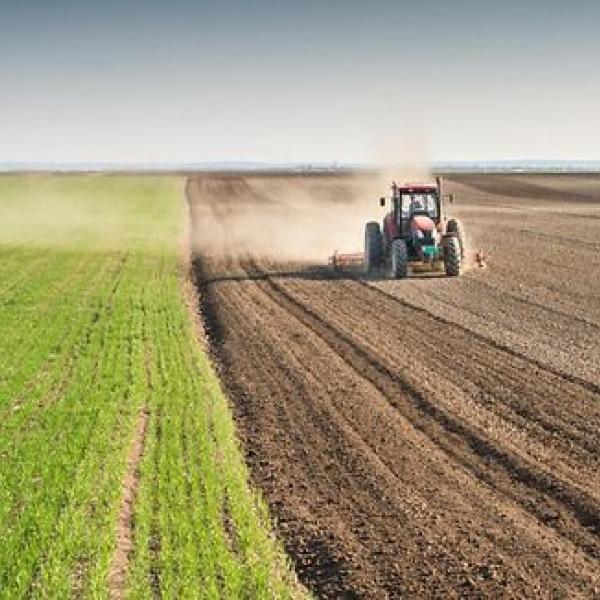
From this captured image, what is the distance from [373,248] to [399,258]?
1.66 metres

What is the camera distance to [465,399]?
13555mm

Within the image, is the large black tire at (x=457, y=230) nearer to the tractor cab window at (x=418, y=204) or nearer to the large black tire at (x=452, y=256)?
the large black tire at (x=452, y=256)

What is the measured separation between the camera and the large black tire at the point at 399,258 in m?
25.3

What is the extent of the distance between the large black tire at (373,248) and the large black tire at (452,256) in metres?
2.14

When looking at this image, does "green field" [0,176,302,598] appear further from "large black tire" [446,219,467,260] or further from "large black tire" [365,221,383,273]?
"large black tire" [446,219,467,260]

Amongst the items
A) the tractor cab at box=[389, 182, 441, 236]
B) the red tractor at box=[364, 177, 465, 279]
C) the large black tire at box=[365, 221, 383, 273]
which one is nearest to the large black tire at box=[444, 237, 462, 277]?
the red tractor at box=[364, 177, 465, 279]

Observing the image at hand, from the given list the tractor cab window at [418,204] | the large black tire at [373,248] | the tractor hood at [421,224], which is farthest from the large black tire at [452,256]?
the large black tire at [373,248]

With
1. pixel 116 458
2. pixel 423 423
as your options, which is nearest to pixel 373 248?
pixel 423 423

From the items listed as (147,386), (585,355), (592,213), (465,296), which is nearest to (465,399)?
(585,355)

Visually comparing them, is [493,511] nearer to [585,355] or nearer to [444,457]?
[444,457]

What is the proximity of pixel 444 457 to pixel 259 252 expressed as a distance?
23187 millimetres

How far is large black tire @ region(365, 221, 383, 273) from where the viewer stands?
26828 mm

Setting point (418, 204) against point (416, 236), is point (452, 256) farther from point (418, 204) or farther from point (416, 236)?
point (418, 204)

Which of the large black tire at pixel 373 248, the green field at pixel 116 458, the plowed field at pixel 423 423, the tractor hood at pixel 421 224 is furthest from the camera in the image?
the large black tire at pixel 373 248
